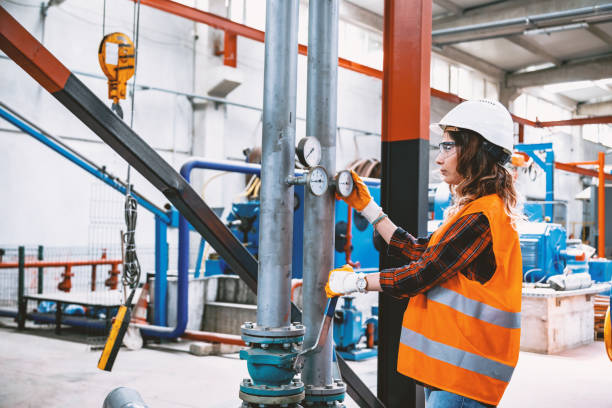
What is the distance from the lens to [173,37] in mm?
11430

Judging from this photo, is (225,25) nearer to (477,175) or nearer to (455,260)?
(477,175)

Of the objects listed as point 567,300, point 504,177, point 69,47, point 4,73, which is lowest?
point 567,300

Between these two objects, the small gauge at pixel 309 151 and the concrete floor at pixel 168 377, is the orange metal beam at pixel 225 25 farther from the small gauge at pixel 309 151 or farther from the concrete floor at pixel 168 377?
the small gauge at pixel 309 151

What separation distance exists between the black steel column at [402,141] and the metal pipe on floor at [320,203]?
0.61 m

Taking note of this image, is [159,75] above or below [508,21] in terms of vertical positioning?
below

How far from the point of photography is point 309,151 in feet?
8.19

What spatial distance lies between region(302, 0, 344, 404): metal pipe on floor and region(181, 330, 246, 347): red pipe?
2.85 meters

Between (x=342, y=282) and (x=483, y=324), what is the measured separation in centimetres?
57

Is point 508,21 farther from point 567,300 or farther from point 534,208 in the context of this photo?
point 567,300

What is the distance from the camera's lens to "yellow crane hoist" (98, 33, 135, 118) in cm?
346

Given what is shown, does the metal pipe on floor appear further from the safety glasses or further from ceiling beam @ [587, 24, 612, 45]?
ceiling beam @ [587, 24, 612, 45]

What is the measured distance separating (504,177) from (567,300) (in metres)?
5.08

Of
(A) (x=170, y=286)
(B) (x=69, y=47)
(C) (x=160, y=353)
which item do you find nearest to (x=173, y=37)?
(B) (x=69, y=47)

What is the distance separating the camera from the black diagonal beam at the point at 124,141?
2609 millimetres
